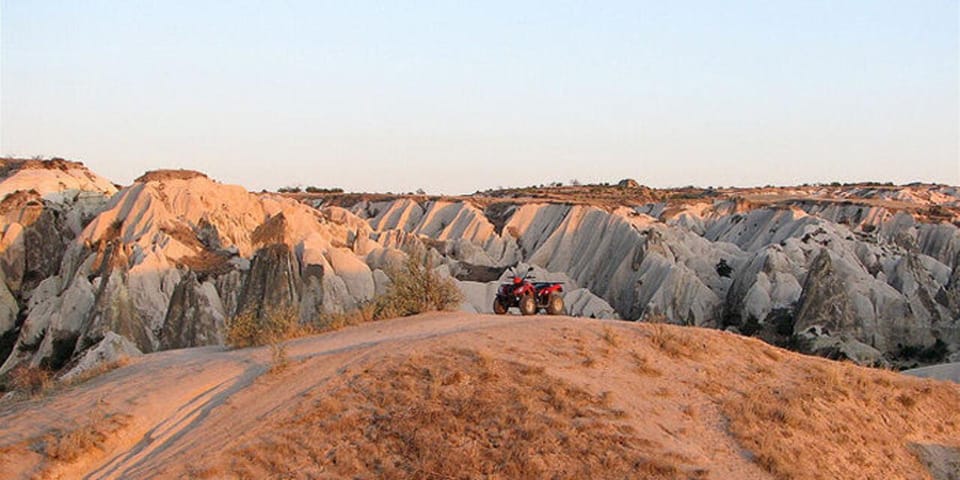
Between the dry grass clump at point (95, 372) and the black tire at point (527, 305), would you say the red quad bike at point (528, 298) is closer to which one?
the black tire at point (527, 305)

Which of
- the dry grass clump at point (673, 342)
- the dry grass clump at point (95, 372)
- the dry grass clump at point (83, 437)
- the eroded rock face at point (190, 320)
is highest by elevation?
the dry grass clump at point (673, 342)

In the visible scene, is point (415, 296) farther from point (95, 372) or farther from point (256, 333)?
point (95, 372)

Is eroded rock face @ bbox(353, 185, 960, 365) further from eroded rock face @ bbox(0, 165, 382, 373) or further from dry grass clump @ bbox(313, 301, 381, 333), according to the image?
dry grass clump @ bbox(313, 301, 381, 333)

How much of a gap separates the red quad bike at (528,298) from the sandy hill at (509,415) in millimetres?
4567

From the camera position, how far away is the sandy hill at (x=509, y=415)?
8.31 m

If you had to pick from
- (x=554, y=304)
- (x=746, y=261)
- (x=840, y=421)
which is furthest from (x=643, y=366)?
(x=746, y=261)

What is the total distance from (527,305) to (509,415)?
318 inches

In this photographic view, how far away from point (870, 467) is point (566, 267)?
38.7 metres

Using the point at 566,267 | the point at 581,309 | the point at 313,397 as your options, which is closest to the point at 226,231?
the point at 581,309

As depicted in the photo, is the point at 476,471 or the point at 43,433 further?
the point at 43,433

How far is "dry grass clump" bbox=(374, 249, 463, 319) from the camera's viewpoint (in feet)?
51.0

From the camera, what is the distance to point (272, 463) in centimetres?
844

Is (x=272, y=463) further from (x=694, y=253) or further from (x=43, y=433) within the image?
(x=694, y=253)

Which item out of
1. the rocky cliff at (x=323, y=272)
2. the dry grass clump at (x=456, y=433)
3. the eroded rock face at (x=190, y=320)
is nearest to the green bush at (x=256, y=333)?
the dry grass clump at (x=456, y=433)
